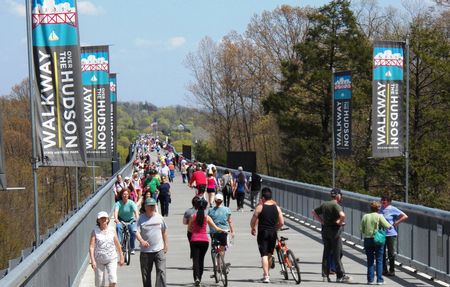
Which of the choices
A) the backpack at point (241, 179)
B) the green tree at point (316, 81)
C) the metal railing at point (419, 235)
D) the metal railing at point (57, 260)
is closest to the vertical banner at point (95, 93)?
the backpack at point (241, 179)

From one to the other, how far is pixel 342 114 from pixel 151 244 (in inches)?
716

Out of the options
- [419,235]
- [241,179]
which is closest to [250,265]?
[419,235]

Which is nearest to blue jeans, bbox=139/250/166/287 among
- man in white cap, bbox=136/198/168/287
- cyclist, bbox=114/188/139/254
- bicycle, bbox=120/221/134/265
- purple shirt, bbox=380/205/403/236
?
man in white cap, bbox=136/198/168/287

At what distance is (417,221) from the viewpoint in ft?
54.6

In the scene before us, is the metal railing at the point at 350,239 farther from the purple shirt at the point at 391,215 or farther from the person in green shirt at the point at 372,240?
the person in green shirt at the point at 372,240

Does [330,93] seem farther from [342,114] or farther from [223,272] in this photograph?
[223,272]

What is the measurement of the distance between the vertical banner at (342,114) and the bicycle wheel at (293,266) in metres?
14.5

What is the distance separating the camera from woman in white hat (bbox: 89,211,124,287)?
1217 cm

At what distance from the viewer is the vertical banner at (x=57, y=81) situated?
15000mm

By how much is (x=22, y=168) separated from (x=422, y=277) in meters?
59.4

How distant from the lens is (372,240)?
50.4ft

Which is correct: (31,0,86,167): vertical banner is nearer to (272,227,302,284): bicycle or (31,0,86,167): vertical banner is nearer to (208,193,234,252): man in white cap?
(208,193,234,252): man in white cap

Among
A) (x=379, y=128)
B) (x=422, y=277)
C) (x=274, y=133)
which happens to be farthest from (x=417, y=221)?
(x=274, y=133)

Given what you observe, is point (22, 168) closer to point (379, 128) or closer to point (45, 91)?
point (379, 128)
